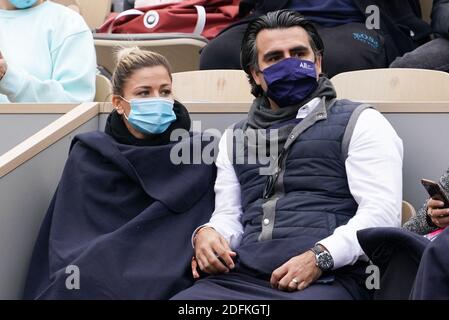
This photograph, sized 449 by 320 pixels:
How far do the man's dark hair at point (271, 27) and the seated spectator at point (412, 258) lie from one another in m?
0.76

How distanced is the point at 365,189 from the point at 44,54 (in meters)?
1.82

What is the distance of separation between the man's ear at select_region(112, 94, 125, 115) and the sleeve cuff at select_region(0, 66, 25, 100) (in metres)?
0.64

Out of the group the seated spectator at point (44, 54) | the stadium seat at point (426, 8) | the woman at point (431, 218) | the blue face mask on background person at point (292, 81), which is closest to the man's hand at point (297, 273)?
the woman at point (431, 218)

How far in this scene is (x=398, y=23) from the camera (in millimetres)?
4379

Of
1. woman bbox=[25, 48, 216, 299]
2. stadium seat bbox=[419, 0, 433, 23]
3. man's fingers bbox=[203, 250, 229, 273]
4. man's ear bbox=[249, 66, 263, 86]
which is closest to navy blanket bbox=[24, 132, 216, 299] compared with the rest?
woman bbox=[25, 48, 216, 299]

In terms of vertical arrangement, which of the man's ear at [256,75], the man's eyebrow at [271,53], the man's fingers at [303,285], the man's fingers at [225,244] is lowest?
the man's fingers at [225,244]

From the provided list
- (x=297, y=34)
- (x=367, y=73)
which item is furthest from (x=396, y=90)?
(x=297, y=34)

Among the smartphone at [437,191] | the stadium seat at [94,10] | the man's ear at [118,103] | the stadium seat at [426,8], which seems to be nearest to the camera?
the smartphone at [437,191]

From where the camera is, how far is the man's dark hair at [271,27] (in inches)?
123

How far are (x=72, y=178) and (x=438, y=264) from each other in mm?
1341

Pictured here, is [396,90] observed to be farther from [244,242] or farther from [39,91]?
[39,91]

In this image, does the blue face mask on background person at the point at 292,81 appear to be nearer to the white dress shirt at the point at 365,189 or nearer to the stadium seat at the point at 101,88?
the white dress shirt at the point at 365,189

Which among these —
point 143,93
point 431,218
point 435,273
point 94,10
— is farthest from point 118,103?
point 94,10

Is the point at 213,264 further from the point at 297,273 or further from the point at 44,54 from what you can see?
the point at 44,54
